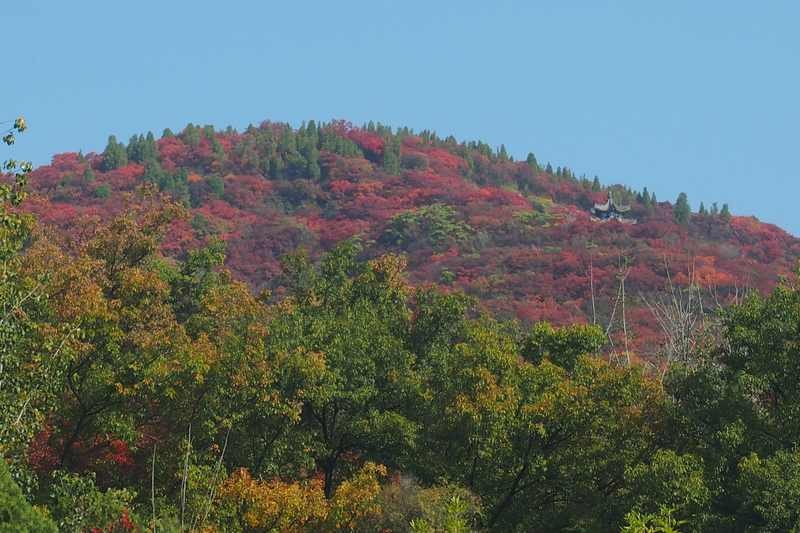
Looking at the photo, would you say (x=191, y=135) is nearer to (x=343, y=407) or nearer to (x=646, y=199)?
(x=646, y=199)

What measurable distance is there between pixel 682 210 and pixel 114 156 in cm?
5246

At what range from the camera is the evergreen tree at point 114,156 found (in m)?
129

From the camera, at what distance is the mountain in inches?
3580

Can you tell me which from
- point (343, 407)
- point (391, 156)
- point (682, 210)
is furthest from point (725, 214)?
point (343, 407)

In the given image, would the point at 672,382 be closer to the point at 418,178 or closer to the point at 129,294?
the point at 129,294

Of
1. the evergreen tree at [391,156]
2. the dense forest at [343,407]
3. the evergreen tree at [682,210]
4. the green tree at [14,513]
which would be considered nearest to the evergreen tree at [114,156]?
the evergreen tree at [391,156]

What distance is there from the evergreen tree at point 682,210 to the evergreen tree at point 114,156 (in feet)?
167

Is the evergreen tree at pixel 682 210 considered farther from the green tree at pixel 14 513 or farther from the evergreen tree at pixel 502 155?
the green tree at pixel 14 513

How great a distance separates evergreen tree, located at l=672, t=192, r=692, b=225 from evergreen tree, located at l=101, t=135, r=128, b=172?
50.8 metres

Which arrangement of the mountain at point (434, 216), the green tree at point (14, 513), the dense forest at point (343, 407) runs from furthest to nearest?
the mountain at point (434, 216) → the dense forest at point (343, 407) → the green tree at point (14, 513)

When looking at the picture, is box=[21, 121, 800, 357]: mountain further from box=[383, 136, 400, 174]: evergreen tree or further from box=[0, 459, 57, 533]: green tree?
box=[0, 459, 57, 533]: green tree

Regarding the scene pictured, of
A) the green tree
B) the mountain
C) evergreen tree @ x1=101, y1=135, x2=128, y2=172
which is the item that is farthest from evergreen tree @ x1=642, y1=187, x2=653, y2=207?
the green tree

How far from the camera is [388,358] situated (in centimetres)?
2962

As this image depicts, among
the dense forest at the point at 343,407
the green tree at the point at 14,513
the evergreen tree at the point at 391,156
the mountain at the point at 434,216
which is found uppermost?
the evergreen tree at the point at 391,156
